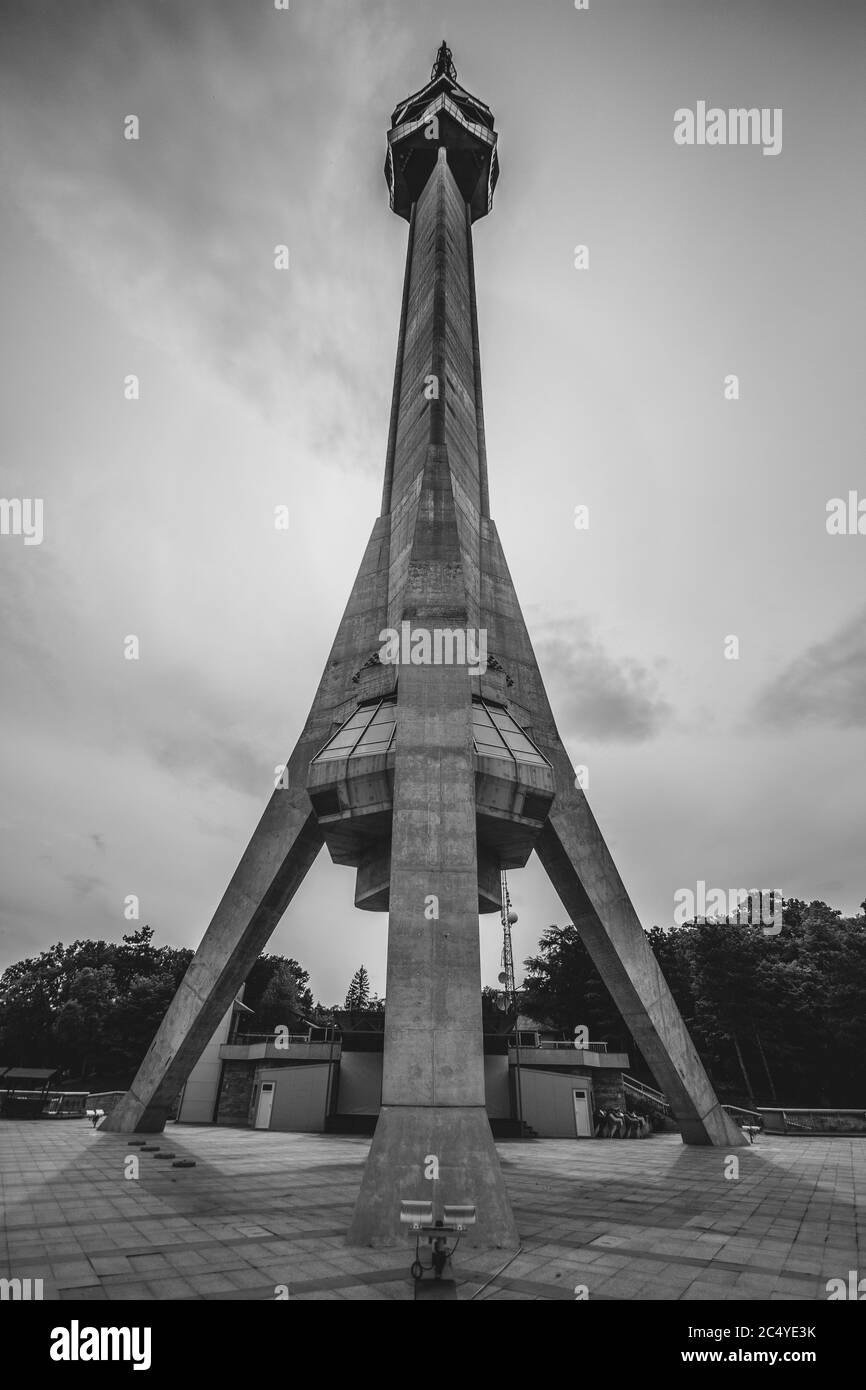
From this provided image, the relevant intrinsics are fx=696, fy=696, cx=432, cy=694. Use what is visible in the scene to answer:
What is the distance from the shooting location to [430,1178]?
29.2 feet

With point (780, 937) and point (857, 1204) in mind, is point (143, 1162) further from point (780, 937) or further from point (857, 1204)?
point (780, 937)

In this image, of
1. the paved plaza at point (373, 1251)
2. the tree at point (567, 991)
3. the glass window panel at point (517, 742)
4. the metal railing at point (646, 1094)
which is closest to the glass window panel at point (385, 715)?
the glass window panel at point (517, 742)

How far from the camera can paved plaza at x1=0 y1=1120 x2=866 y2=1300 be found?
6.29 m

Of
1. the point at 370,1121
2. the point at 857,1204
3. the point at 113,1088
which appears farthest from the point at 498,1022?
the point at 113,1088

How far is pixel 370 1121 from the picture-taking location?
24.7 metres

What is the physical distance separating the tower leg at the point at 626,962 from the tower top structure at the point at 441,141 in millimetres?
32655

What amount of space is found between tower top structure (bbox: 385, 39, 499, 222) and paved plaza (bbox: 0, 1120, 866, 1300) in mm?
40278

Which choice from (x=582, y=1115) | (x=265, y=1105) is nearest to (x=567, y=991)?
(x=582, y=1115)

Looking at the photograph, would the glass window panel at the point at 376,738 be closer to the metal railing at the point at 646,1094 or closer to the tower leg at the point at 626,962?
the tower leg at the point at 626,962

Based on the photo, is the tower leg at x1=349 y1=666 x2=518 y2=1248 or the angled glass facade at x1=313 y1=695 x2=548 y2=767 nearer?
the tower leg at x1=349 y1=666 x2=518 y2=1248

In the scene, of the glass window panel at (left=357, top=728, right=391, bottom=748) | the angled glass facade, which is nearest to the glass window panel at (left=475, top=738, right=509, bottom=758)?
the angled glass facade

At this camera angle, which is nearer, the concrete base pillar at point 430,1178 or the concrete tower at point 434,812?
the concrete base pillar at point 430,1178

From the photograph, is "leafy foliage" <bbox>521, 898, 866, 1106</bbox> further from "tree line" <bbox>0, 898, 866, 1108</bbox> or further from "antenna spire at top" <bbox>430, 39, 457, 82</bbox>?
"antenna spire at top" <bbox>430, 39, 457, 82</bbox>

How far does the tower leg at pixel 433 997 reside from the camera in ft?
28.5
